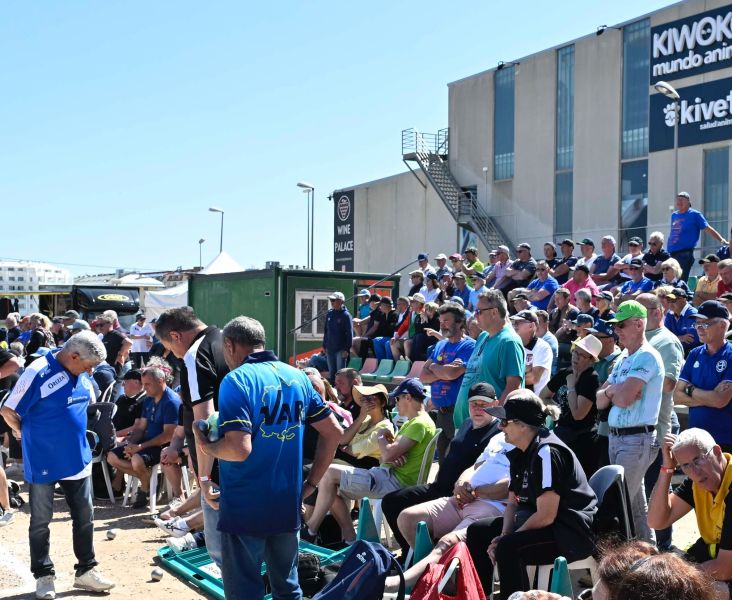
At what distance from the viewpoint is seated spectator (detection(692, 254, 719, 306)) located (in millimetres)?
10380

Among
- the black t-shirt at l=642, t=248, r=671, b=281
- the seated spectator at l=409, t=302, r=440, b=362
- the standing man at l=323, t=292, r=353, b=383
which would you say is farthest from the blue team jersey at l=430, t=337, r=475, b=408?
the standing man at l=323, t=292, r=353, b=383

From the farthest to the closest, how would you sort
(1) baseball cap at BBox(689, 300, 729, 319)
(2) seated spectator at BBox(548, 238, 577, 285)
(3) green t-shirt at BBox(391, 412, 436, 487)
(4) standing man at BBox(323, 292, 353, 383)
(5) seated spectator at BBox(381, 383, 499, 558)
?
(2) seated spectator at BBox(548, 238, 577, 285) → (4) standing man at BBox(323, 292, 353, 383) → (3) green t-shirt at BBox(391, 412, 436, 487) → (1) baseball cap at BBox(689, 300, 729, 319) → (5) seated spectator at BBox(381, 383, 499, 558)

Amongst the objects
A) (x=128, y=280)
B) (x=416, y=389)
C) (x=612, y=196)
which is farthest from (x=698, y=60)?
(x=128, y=280)

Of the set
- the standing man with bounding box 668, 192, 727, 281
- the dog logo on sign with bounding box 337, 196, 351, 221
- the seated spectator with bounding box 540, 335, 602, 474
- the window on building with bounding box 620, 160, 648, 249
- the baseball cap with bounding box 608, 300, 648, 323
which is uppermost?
the dog logo on sign with bounding box 337, 196, 351, 221

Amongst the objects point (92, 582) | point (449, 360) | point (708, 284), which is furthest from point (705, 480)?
point (708, 284)

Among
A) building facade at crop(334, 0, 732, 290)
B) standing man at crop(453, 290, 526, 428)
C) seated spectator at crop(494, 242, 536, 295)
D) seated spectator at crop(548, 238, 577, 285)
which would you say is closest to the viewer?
standing man at crop(453, 290, 526, 428)

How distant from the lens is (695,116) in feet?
74.0

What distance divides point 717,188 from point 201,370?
20444mm

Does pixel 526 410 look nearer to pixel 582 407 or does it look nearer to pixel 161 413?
pixel 582 407

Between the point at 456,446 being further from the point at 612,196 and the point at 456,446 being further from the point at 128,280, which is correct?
the point at 128,280

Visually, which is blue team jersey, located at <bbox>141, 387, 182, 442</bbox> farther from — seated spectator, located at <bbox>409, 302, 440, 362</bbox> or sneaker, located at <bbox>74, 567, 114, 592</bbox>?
seated spectator, located at <bbox>409, 302, 440, 362</bbox>

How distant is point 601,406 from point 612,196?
20291 millimetres

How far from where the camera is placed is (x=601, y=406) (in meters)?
5.88

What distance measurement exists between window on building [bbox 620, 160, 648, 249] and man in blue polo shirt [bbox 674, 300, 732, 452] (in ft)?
60.2
